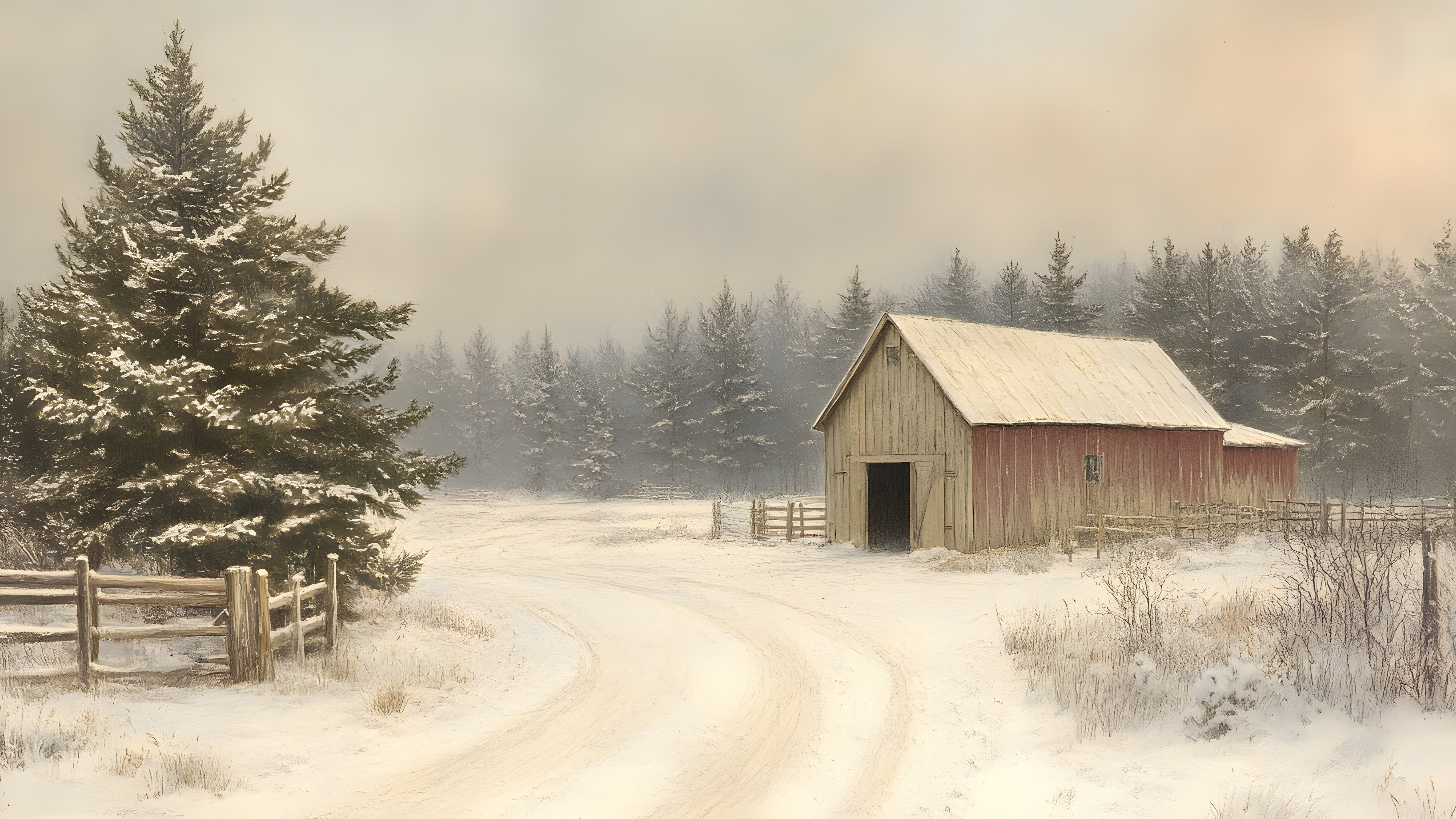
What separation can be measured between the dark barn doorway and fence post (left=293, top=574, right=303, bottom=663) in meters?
18.3

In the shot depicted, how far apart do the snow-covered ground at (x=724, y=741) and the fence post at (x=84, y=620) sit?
1.31 ft

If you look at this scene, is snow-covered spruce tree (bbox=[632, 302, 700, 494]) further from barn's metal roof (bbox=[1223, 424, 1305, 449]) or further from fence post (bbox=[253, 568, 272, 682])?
fence post (bbox=[253, 568, 272, 682])

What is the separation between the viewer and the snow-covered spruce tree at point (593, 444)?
67.9 m

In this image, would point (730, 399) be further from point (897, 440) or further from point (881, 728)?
point (881, 728)

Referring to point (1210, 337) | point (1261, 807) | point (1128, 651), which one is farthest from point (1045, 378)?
point (1210, 337)

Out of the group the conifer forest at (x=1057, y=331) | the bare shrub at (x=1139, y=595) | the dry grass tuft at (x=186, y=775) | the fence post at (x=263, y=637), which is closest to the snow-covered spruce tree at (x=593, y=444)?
the conifer forest at (x=1057, y=331)

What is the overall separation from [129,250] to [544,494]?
6260 centimetres

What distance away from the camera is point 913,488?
25.1m

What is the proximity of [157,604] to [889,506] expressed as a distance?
2152cm

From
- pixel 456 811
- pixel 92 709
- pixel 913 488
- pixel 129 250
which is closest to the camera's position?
pixel 456 811

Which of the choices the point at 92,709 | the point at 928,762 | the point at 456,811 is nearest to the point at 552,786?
the point at 456,811

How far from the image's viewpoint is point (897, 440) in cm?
2577

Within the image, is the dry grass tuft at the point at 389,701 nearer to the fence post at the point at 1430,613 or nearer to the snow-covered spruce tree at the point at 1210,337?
the fence post at the point at 1430,613

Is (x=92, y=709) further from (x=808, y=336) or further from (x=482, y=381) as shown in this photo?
(x=482, y=381)
